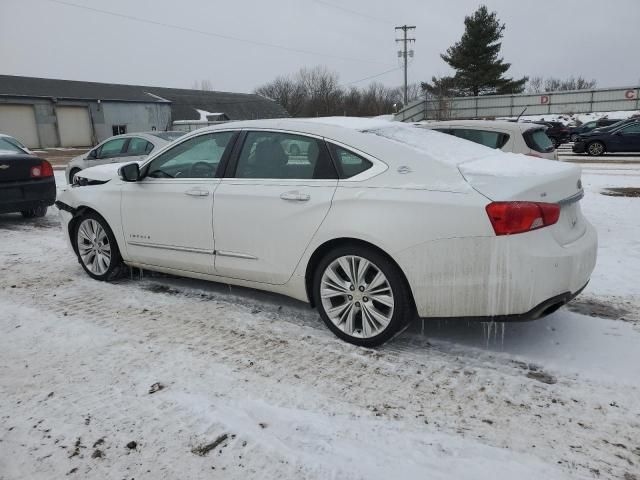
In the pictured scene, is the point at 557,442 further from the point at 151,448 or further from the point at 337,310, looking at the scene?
the point at 151,448

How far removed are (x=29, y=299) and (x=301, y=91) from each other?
76457mm

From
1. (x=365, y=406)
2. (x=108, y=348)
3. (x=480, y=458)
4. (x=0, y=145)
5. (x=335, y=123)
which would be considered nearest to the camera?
(x=480, y=458)

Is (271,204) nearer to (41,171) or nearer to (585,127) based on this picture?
(41,171)

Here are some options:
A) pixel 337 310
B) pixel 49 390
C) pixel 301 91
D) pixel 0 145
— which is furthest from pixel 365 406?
pixel 301 91

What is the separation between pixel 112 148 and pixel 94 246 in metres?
7.73

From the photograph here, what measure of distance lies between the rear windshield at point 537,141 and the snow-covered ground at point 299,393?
3652mm

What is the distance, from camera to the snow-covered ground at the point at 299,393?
2457mm

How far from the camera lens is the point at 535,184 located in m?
3.15

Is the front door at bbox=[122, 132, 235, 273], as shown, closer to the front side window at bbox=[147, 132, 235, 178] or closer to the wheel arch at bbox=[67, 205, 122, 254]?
the front side window at bbox=[147, 132, 235, 178]

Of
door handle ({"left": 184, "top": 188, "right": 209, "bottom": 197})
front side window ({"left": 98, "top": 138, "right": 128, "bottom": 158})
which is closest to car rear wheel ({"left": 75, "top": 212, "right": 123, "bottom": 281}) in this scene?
door handle ({"left": 184, "top": 188, "right": 209, "bottom": 197})

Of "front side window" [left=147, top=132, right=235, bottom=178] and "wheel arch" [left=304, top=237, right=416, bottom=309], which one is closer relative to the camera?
"wheel arch" [left=304, top=237, right=416, bottom=309]

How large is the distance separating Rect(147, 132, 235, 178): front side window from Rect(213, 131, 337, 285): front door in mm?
227

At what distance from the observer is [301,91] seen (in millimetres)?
77625

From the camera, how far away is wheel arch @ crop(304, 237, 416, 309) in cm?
339
